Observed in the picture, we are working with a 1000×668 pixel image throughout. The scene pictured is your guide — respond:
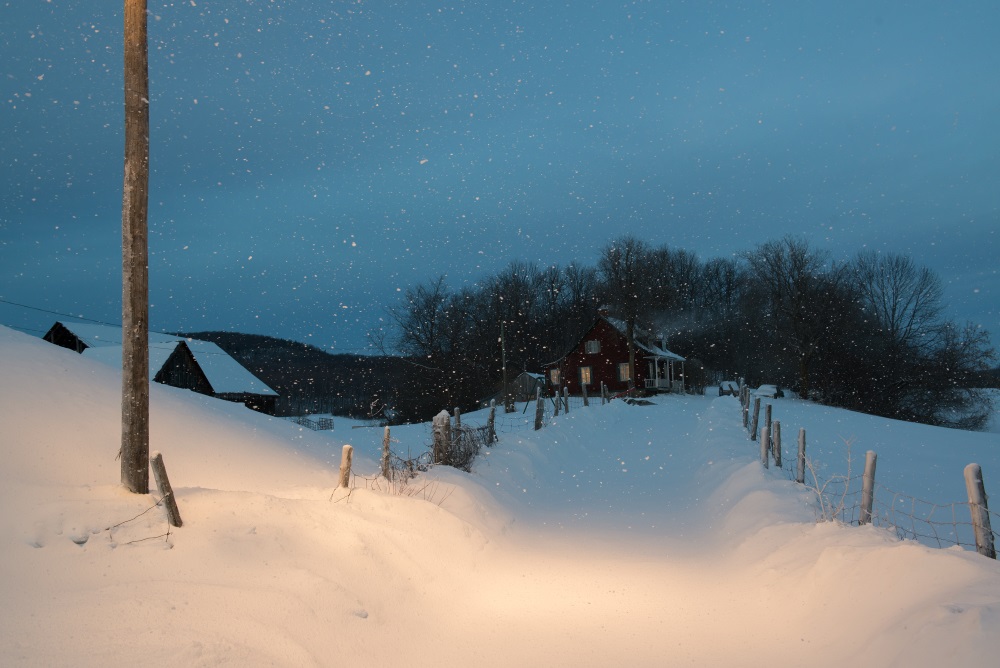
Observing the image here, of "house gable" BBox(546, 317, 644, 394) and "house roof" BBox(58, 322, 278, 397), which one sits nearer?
"house roof" BBox(58, 322, 278, 397)

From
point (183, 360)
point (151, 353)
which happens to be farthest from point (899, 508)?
point (183, 360)

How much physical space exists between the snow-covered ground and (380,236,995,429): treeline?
1689 inches

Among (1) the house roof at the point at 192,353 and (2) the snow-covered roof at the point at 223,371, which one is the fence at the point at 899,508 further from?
(2) the snow-covered roof at the point at 223,371

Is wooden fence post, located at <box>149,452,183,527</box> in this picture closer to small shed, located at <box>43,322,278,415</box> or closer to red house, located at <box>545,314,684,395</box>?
small shed, located at <box>43,322,278,415</box>

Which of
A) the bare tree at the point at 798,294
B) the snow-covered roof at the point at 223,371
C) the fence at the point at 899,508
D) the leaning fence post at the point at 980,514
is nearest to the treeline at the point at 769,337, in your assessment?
the bare tree at the point at 798,294

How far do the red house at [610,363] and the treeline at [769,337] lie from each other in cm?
214

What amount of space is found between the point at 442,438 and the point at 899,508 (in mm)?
10366

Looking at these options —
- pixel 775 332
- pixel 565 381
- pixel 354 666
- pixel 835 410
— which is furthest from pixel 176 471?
pixel 775 332

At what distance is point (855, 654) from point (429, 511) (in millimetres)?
5424

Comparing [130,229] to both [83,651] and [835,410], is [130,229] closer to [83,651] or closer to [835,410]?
[83,651]

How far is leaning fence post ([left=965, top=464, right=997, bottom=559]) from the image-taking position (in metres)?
6.49

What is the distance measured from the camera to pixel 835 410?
145 ft

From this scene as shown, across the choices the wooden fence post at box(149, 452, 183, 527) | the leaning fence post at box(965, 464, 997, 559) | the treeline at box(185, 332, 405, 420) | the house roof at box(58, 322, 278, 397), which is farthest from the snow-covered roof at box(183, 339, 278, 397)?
the leaning fence post at box(965, 464, 997, 559)

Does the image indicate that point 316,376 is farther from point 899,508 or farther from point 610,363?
point 899,508
